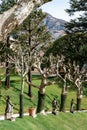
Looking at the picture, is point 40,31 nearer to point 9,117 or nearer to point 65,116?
point 65,116

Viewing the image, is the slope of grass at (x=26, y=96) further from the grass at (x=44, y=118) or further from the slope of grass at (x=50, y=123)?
the slope of grass at (x=50, y=123)

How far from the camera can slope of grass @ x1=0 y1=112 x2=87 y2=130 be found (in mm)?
31031

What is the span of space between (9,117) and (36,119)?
4041 millimetres

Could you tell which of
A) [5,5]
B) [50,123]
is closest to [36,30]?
[5,5]

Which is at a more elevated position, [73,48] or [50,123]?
[73,48]

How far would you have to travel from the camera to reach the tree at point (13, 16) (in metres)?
4.66

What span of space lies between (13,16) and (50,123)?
109 ft

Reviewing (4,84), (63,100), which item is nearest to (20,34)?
(4,84)

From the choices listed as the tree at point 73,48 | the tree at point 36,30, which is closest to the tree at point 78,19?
the tree at point 73,48

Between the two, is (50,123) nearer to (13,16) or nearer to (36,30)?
(36,30)

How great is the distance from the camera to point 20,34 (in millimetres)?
52281

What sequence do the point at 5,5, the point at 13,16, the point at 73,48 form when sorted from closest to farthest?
the point at 13,16 < the point at 5,5 < the point at 73,48

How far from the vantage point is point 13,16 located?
186 inches

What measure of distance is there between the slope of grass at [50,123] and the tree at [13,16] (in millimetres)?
24852
